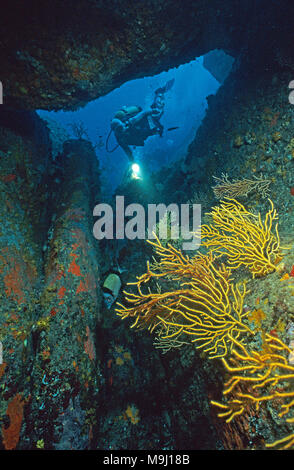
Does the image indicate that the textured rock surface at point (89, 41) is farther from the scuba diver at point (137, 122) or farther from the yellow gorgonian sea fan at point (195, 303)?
the yellow gorgonian sea fan at point (195, 303)

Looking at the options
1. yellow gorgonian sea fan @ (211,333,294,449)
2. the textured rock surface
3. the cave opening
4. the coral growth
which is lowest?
yellow gorgonian sea fan @ (211,333,294,449)

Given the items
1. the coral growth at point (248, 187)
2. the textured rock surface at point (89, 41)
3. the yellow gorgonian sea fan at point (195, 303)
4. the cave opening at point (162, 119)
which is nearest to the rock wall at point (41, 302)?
the yellow gorgonian sea fan at point (195, 303)

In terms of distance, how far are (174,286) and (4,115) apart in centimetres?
527

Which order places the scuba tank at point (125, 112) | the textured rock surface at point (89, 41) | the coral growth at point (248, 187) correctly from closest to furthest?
1. the textured rock surface at point (89, 41)
2. the coral growth at point (248, 187)
3. the scuba tank at point (125, 112)

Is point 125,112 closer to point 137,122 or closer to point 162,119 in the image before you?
point 137,122

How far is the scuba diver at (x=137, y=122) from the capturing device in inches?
318

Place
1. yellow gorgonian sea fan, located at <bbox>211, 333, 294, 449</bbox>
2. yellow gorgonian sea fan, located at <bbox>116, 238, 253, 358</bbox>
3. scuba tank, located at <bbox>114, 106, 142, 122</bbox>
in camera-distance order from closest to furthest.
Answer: yellow gorgonian sea fan, located at <bbox>211, 333, 294, 449</bbox>, yellow gorgonian sea fan, located at <bbox>116, 238, 253, 358</bbox>, scuba tank, located at <bbox>114, 106, 142, 122</bbox>

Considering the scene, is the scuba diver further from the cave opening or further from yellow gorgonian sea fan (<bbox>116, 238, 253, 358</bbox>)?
yellow gorgonian sea fan (<bbox>116, 238, 253, 358</bbox>)

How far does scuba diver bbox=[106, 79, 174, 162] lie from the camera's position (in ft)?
26.5

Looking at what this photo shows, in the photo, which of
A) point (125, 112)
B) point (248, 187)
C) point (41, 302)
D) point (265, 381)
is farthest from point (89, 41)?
point (265, 381)

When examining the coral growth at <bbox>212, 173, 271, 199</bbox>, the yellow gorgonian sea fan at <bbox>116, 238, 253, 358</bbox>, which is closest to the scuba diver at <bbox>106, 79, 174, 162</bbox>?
the coral growth at <bbox>212, 173, 271, 199</bbox>

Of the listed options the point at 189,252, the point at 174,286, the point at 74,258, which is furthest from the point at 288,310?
the point at 74,258

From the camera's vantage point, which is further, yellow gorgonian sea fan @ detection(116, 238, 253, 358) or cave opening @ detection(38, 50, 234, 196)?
cave opening @ detection(38, 50, 234, 196)

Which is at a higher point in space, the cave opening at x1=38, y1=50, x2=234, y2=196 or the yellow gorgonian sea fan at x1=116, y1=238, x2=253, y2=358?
the cave opening at x1=38, y1=50, x2=234, y2=196
